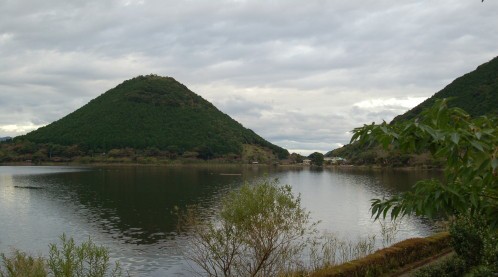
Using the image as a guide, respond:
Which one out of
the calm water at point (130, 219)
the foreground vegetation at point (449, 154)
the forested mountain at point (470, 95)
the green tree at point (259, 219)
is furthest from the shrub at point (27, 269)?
the forested mountain at point (470, 95)

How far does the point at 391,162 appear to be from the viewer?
504ft

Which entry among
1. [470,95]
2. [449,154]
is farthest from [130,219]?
[470,95]

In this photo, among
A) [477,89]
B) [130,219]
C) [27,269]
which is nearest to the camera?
[27,269]

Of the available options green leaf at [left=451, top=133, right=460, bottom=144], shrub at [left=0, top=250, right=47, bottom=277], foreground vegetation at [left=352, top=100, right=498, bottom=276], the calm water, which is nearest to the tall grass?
the calm water

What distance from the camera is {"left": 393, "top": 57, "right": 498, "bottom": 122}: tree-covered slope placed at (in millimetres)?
114812

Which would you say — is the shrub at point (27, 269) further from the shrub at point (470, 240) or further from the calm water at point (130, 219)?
the shrub at point (470, 240)

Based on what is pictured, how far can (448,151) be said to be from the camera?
3.08 m

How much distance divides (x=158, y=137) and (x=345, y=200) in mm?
Answer: 146695

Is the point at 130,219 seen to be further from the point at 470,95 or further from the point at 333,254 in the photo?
the point at 470,95

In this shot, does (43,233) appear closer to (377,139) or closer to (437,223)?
(437,223)

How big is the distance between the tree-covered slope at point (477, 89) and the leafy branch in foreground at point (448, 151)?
111608 mm

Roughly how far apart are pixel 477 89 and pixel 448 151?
481ft

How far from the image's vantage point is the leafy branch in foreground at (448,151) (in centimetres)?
310

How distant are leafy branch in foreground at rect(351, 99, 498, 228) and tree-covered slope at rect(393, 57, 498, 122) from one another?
111608 millimetres
